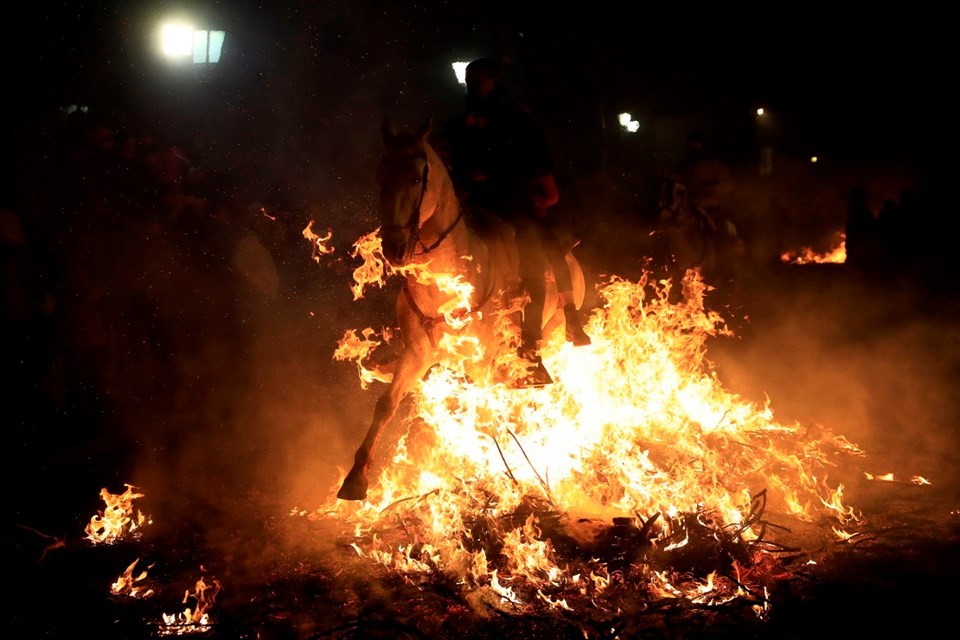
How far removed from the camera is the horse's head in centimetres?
483

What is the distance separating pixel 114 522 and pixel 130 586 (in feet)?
3.83

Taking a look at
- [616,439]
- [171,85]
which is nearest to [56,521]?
[616,439]

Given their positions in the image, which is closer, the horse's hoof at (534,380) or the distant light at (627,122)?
the horse's hoof at (534,380)

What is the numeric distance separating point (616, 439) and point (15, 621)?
16.6ft

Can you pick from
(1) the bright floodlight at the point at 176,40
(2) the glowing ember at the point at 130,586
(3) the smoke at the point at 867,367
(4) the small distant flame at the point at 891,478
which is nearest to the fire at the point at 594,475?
(4) the small distant flame at the point at 891,478

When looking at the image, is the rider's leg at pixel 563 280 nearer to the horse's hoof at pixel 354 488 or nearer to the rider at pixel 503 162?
the rider at pixel 503 162

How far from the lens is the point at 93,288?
8.75m

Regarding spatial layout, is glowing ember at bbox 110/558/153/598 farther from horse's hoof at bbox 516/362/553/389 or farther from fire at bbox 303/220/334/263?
horse's hoof at bbox 516/362/553/389

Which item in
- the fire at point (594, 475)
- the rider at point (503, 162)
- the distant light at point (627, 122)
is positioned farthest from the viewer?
the distant light at point (627, 122)

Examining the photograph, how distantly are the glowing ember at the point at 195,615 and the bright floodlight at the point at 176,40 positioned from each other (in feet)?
40.0

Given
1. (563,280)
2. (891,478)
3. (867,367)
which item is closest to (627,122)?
(867,367)

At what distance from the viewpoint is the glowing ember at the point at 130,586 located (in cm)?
496

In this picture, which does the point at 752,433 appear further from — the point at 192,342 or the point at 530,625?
the point at 192,342

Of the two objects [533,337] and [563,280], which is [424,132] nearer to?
[533,337]
